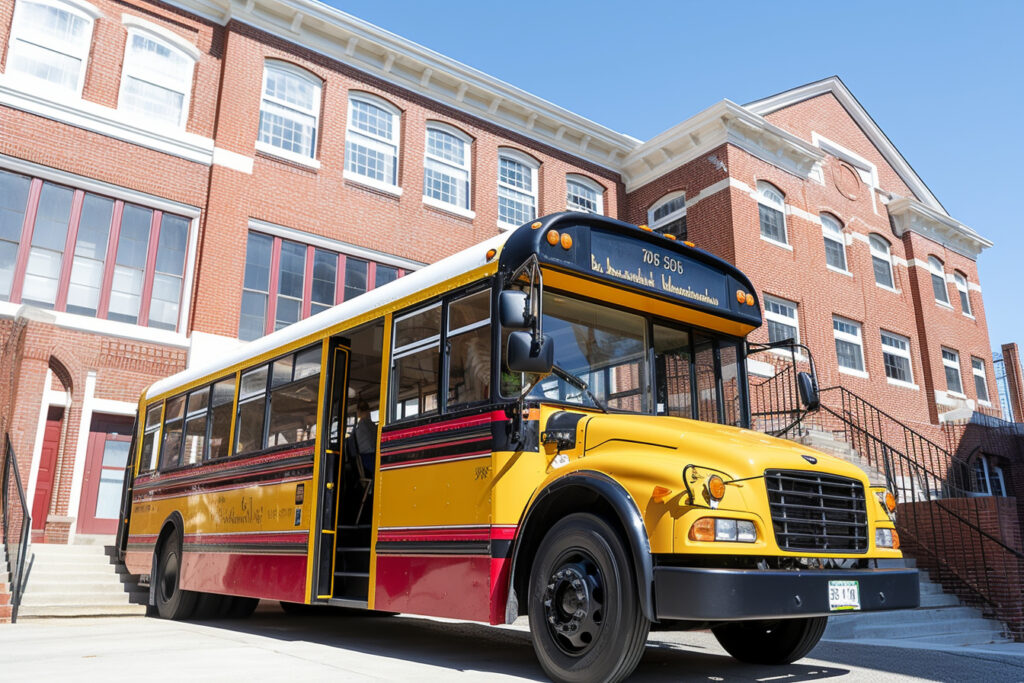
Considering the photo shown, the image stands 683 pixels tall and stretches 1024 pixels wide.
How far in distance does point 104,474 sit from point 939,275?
24.8 m

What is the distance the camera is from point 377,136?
1912 cm

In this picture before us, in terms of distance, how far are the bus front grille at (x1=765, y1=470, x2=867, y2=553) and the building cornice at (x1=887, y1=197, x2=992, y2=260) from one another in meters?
22.9

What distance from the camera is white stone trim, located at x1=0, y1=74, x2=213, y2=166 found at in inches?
571

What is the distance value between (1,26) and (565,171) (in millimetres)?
13117

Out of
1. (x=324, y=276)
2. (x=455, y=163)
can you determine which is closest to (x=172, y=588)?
(x=324, y=276)

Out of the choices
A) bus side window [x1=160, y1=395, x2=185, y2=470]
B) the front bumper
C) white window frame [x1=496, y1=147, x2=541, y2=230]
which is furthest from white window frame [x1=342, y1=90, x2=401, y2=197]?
the front bumper

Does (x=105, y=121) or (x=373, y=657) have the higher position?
(x=105, y=121)

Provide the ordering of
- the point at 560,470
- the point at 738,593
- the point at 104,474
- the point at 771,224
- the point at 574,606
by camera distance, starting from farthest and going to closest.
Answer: the point at 771,224 → the point at 104,474 → the point at 560,470 → the point at 574,606 → the point at 738,593

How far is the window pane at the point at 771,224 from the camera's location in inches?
842

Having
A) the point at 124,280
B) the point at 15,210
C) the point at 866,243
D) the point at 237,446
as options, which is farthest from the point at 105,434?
the point at 866,243

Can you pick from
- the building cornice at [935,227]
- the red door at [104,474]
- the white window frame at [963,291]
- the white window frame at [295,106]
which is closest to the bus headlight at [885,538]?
the red door at [104,474]

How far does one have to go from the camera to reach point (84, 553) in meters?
12.1

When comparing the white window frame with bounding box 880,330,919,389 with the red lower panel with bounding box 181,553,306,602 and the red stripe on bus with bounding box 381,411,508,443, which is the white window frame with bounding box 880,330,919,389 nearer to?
the red lower panel with bounding box 181,553,306,602

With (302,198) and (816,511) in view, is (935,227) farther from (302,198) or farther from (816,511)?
(816,511)
